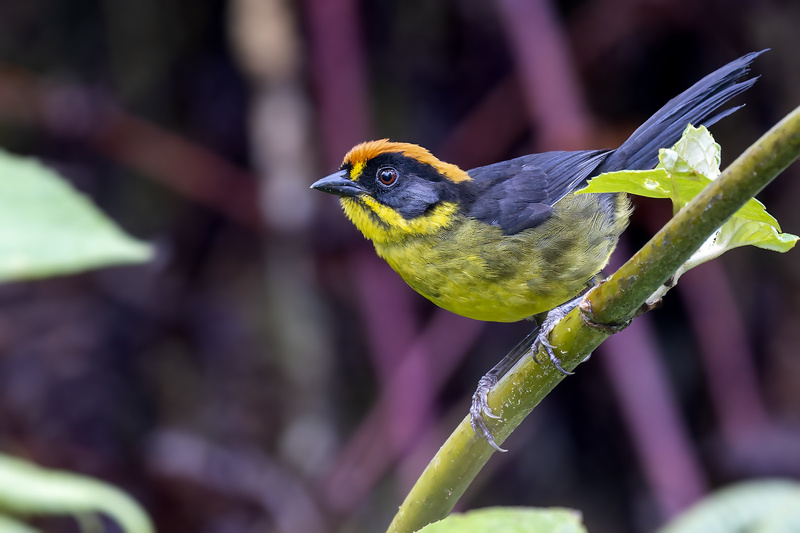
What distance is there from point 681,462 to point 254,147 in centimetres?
280

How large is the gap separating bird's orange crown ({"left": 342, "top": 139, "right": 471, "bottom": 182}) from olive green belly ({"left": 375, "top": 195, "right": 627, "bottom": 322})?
172mm

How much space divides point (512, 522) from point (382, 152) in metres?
1.53

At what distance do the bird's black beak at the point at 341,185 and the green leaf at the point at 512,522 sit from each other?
4.54 feet

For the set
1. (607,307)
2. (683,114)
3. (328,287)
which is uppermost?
(683,114)

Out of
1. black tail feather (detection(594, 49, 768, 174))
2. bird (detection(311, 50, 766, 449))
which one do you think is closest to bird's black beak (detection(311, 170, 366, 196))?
bird (detection(311, 50, 766, 449))

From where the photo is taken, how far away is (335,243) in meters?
4.20

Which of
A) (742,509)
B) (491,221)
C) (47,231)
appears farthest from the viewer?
(491,221)

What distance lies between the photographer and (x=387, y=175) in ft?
6.81

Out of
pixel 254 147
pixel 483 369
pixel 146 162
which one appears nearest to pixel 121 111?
pixel 146 162

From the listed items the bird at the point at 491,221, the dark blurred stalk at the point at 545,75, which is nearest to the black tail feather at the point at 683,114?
the bird at the point at 491,221

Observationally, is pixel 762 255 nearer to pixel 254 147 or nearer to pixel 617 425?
pixel 617 425

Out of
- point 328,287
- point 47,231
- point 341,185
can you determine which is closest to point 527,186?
point 341,185

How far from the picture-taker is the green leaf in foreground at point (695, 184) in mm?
850

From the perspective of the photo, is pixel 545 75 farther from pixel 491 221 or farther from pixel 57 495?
pixel 57 495
